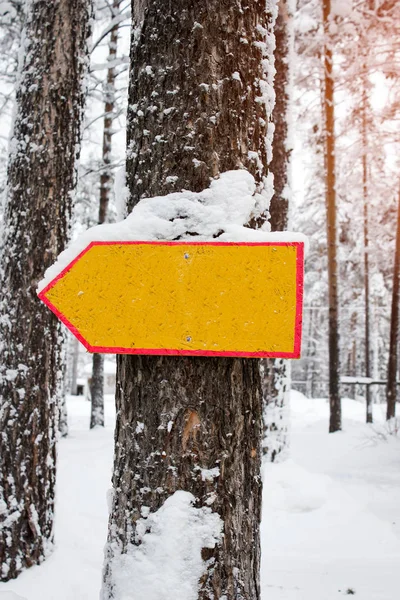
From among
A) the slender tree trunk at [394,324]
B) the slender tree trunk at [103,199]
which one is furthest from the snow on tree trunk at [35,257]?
the slender tree trunk at [394,324]

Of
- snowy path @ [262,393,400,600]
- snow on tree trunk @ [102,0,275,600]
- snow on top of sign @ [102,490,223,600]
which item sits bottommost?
snowy path @ [262,393,400,600]

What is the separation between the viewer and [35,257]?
348cm

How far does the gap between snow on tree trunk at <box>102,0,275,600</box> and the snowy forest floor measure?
185 cm

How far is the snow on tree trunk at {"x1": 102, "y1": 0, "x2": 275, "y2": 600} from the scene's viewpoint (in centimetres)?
139

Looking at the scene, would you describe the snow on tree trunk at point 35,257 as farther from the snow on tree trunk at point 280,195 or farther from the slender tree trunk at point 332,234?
the slender tree trunk at point 332,234

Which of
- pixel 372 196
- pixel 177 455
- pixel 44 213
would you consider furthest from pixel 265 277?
pixel 372 196

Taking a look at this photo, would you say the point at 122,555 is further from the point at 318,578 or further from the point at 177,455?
the point at 318,578

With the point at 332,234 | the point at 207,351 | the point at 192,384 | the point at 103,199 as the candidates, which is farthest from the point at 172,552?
the point at 103,199

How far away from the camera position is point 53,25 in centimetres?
362

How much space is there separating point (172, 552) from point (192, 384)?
49 cm

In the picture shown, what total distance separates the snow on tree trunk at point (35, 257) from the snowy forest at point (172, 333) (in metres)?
0.01

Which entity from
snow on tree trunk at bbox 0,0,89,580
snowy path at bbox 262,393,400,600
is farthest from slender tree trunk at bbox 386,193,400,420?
snow on tree trunk at bbox 0,0,89,580

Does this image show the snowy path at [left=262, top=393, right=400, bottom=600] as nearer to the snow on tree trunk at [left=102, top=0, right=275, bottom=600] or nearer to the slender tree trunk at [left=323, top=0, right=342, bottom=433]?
the snow on tree trunk at [left=102, top=0, right=275, bottom=600]

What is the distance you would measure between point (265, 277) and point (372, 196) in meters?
15.3
